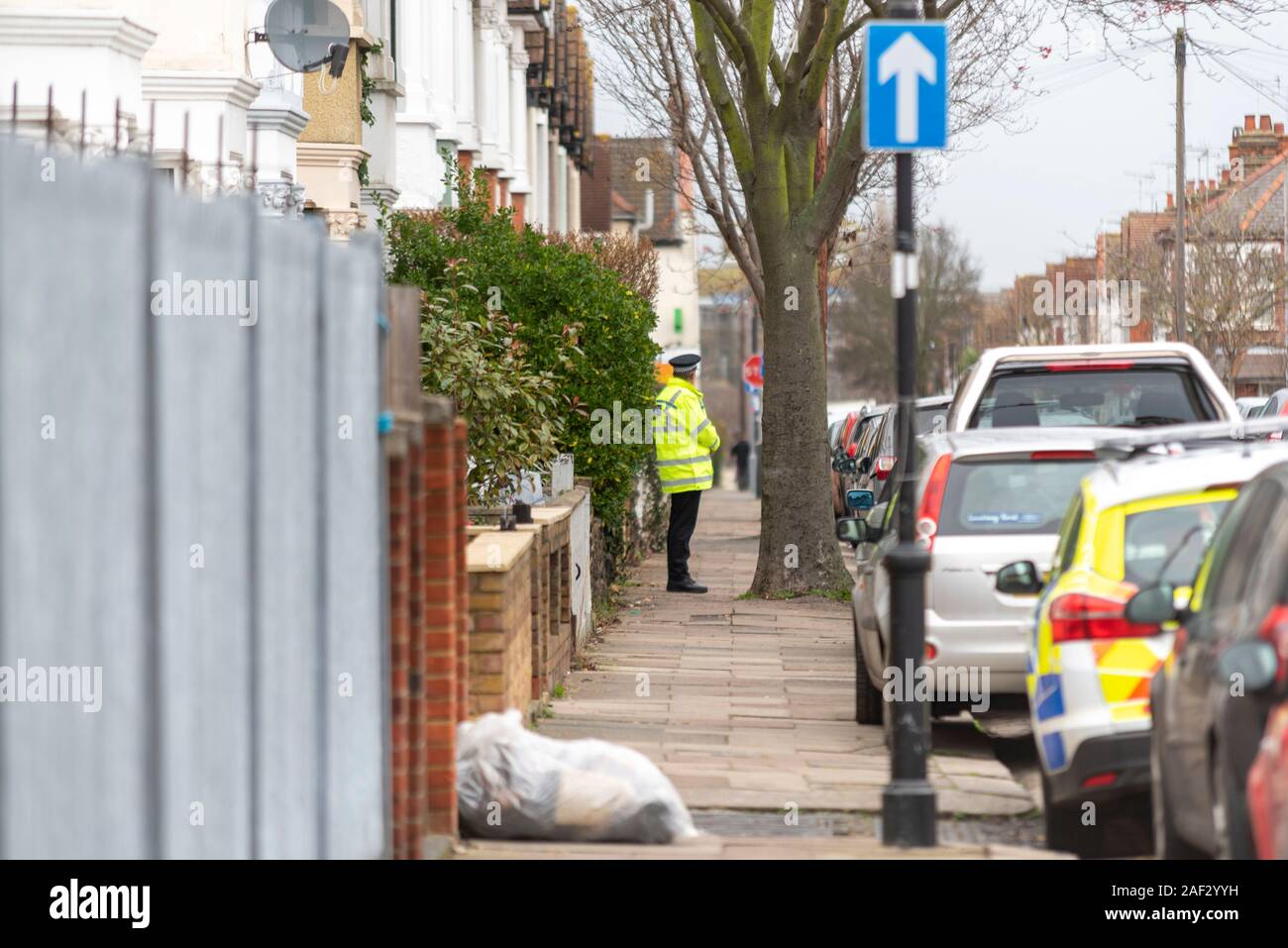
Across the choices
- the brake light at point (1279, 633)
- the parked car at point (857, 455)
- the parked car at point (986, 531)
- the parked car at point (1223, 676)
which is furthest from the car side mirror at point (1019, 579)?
the parked car at point (857, 455)

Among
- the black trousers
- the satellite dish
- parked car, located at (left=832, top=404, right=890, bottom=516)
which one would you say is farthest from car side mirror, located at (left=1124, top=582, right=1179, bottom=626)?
parked car, located at (left=832, top=404, right=890, bottom=516)

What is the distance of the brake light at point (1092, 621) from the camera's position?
727cm

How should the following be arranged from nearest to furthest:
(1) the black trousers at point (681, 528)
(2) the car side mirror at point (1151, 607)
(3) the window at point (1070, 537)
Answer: (2) the car side mirror at point (1151, 607), (3) the window at point (1070, 537), (1) the black trousers at point (681, 528)

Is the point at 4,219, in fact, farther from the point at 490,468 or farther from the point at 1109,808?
the point at 490,468

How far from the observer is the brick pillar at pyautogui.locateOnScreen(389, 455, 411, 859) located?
20.8 feet

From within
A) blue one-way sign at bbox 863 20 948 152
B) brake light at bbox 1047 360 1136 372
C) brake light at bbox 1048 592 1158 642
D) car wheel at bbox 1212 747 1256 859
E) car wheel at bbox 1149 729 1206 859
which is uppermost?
blue one-way sign at bbox 863 20 948 152

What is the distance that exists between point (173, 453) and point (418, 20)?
58.6 feet

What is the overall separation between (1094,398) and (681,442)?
6337 mm

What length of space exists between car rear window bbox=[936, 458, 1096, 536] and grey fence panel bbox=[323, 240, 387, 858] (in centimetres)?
414

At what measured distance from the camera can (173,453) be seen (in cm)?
441

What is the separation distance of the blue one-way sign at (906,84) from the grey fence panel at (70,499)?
3.92 meters

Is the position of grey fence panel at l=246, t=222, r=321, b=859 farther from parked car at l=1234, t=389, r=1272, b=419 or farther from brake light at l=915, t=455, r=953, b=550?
parked car at l=1234, t=389, r=1272, b=419

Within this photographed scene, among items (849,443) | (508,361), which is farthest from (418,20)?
(849,443)

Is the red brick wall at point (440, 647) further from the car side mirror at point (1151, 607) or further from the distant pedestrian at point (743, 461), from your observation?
the distant pedestrian at point (743, 461)
